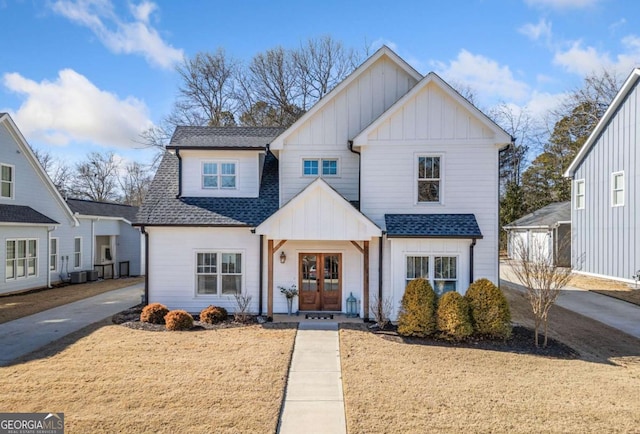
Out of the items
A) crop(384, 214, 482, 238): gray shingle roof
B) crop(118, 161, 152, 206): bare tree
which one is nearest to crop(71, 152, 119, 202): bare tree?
crop(118, 161, 152, 206): bare tree

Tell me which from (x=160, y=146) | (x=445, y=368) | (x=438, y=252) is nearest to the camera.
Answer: (x=445, y=368)

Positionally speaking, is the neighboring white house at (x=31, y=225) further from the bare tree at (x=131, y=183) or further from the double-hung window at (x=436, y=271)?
the bare tree at (x=131, y=183)

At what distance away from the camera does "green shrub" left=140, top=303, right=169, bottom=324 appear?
1135cm

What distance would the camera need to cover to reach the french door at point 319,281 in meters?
12.7

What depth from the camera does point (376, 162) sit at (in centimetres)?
1227

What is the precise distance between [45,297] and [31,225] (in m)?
3.64

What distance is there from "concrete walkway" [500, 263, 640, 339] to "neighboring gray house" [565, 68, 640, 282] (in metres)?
1.92

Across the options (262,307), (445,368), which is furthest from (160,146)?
(445,368)

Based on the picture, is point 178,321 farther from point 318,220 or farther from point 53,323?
point 318,220

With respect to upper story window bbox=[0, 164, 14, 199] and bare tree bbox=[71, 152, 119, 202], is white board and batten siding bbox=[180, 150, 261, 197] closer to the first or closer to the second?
upper story window bbox=[0, 164, 14, 199]

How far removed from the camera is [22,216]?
1719 cm

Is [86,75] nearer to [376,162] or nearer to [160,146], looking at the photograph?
[160,146]

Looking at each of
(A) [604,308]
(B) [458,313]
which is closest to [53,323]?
(B) [458,313]

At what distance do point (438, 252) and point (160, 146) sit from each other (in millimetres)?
27092
